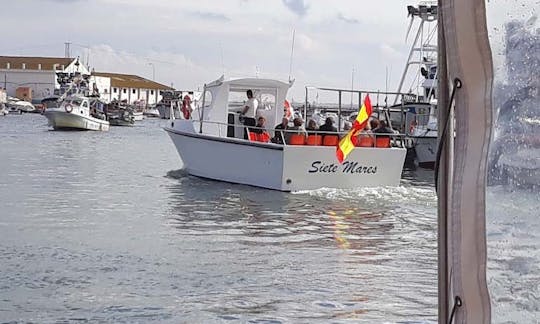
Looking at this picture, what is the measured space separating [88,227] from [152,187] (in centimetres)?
801

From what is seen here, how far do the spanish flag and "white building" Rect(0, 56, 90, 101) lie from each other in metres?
115

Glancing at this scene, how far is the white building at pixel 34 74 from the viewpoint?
133000mm

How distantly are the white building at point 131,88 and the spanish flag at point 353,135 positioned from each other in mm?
120956

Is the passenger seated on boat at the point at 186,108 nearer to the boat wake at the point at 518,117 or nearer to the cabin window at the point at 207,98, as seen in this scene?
the cabin window at the point at 207,98

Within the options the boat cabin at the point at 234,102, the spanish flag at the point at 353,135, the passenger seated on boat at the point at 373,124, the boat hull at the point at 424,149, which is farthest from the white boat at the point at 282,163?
the boat hull at the point at 424,149

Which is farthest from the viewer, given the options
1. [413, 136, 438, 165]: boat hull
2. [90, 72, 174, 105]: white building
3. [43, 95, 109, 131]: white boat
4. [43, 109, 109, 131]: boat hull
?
[90, 72, 174, 105]: white building

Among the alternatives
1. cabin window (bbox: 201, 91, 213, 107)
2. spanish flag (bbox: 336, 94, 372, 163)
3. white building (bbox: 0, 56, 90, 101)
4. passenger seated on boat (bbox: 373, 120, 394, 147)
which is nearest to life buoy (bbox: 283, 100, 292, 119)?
cabin window (bbox: 201, 91, 213, 107)

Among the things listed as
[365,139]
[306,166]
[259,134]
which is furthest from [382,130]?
[259,134]

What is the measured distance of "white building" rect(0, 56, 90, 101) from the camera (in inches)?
5236

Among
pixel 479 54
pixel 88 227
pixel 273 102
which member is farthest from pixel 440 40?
pixel 273 102

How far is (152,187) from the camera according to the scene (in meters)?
21.7

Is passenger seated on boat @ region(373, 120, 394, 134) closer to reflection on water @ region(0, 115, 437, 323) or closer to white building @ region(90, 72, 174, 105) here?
reflection on water @ region(0, 115, 437, 323)

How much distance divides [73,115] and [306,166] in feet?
137

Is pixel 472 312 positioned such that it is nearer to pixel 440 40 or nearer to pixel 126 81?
pixel 440 40
